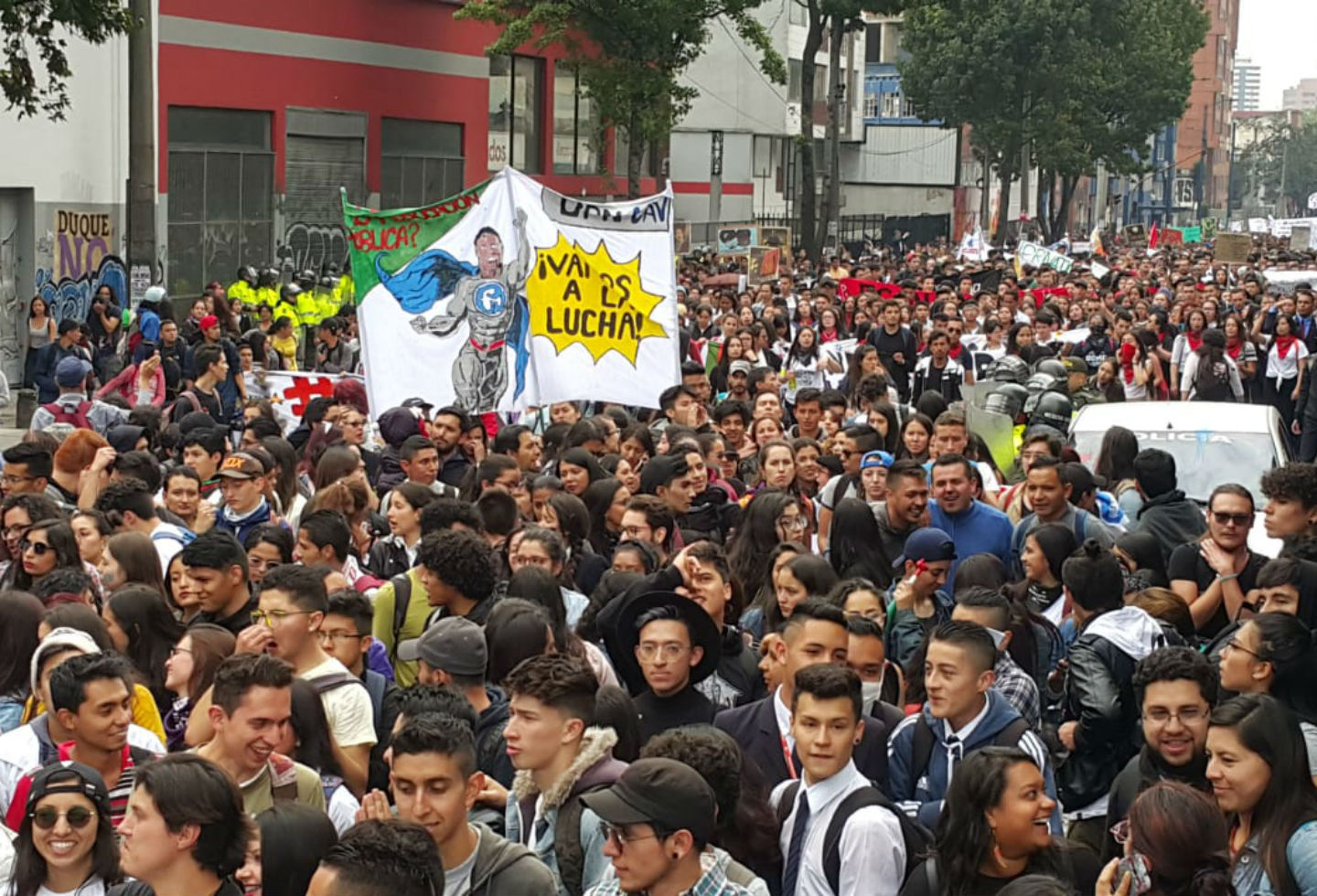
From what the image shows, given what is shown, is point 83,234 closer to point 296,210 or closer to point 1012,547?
point 296,210

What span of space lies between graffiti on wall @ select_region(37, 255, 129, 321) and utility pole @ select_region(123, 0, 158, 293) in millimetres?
3196

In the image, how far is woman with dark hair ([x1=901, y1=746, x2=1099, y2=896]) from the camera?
17.7 ft

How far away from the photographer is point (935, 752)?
6.38 meters

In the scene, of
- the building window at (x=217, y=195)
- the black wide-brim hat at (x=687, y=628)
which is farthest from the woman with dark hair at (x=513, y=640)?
the building window at (x=217, y=195)

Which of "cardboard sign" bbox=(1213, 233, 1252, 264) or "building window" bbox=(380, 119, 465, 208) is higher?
"building window" bbox=(380, 119, 465, 208)

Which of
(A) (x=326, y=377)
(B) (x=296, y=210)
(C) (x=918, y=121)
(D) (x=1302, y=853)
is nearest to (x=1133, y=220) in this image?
(C) (x=918, y=121)

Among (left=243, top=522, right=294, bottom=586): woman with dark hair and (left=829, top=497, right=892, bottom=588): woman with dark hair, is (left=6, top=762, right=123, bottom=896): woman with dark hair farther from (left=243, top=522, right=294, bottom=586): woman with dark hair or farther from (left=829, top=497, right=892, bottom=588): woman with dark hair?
(left=829, top=497, right=892, bottom=588): woman with dark hair

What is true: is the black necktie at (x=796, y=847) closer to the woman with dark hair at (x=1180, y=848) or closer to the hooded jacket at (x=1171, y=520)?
the woman with dark hair at (x=1180, y=848)

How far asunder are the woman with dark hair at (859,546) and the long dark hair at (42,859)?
Answer: 436cm

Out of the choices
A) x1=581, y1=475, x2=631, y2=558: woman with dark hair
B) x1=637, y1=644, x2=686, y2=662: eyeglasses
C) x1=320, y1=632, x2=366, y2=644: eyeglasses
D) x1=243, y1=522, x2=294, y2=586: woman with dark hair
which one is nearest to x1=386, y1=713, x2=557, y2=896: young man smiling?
x1=637, y1=644, x2=686, y2=662: eyeglasses

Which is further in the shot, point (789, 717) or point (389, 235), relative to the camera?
point (389, 235)

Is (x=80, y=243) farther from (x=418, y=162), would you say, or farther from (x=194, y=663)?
(x=194, y=663)

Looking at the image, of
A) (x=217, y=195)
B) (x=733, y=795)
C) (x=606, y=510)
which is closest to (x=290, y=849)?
(x=733, y=795)

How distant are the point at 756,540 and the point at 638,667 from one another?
99.2 inches
